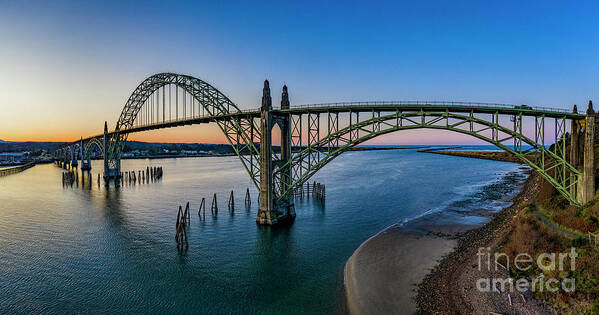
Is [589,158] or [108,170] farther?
[108,170]

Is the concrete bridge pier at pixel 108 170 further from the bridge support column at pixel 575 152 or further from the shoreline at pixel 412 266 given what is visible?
the bridge support column at pixel 575 152

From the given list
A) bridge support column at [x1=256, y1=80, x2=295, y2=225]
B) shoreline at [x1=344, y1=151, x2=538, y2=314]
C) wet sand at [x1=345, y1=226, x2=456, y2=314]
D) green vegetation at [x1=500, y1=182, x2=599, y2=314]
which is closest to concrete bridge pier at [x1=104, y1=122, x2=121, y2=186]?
bridge support column at [x1=256, y1=80, x2=295, y2=225]

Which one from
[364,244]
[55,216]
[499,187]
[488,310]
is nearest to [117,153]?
[55,216]

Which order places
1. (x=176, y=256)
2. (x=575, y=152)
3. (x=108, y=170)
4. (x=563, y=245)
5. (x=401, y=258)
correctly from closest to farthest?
(x=563, y=245), (x=401, y=258), (x=176, y=256), (x=575, y=152), (x=108, y=170)

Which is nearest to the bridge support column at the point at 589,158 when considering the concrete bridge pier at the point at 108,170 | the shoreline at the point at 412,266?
the shoreline at the point at 412,266

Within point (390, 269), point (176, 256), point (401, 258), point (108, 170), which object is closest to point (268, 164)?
point (176, 256)

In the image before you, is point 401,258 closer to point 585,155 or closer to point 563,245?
point 563,245
